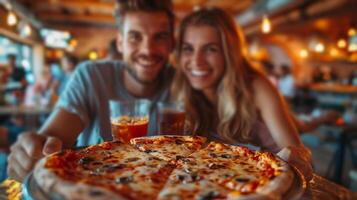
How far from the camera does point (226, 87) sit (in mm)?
1962

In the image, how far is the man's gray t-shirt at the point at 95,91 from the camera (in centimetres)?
188

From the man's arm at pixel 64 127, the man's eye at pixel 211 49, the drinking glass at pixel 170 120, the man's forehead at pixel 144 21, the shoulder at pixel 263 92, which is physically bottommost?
the man's arm at pixel 64 127

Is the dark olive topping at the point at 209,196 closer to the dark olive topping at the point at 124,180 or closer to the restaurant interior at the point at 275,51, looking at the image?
the dark olive topping at the point at 124,180

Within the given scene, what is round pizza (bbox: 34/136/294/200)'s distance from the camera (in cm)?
77

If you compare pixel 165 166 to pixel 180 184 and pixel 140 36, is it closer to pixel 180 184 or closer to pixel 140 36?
pixel 180 184

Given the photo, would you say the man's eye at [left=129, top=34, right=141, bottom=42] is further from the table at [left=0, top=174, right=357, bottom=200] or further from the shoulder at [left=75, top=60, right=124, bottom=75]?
the table at [left=0, top=174, right=357, bottom=200]

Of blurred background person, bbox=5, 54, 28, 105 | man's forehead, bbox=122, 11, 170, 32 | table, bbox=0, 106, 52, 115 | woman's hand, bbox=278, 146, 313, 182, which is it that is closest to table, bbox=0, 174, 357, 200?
woman's hand, bbox=278, 146, 313, 182

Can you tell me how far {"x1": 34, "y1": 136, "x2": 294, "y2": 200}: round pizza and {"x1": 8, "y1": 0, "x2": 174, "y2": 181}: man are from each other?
559 mm

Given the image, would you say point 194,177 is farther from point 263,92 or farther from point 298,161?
point 263,92

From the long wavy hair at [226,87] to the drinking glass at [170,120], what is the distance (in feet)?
0.87

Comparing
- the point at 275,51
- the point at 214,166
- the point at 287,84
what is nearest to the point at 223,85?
the point at 214,166

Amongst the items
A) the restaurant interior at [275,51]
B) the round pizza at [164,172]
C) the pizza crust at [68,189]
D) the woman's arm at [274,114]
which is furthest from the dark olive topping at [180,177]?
the restaurant interior at [275,51]

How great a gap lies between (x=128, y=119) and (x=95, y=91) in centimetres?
74

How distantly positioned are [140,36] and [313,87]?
35.5ft
